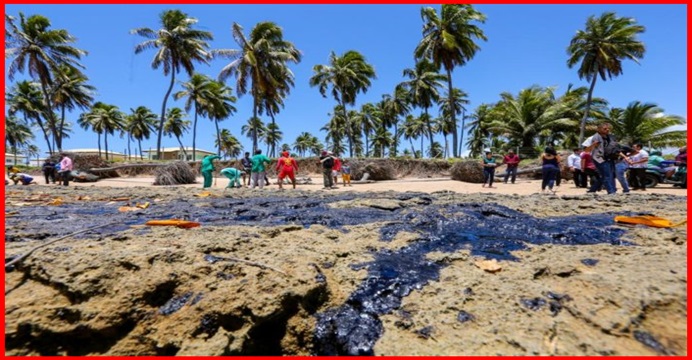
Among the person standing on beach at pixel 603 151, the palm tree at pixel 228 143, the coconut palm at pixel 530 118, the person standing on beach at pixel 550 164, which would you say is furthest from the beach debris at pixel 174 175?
the palm tree at pixel 228 143

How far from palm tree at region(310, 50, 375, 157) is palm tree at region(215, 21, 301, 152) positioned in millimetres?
5813

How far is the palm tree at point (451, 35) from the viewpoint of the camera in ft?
78.2

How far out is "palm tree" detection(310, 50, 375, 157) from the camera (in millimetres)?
30344

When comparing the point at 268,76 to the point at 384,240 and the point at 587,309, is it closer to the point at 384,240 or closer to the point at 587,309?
the point at 384,240

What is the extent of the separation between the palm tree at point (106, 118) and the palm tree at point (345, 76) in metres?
32.4

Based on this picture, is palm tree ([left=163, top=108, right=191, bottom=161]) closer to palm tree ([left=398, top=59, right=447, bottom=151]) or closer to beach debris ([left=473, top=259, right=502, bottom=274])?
palm tree ([left=398, top=59, right=447, bottom=151])

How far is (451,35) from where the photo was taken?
77.4ft

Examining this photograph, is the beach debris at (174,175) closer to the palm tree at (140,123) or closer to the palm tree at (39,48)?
the palm tree at (39,48)

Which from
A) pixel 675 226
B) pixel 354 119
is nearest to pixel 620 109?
pixel 354 119

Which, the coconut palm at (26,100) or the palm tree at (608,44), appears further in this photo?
the coconut palm at (26,100)

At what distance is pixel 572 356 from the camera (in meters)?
1.30

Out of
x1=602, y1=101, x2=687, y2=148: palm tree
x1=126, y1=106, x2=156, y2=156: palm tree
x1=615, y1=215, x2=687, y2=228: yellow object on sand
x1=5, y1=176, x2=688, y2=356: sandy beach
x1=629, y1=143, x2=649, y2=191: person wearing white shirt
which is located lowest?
x1=5, y1=176, x2=688, y2=356: sandy beach

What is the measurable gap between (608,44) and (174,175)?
101 feet

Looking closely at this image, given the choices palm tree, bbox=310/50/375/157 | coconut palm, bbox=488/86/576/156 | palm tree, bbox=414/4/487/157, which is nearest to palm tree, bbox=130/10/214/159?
palm tree, bbox=310/50/375/157
